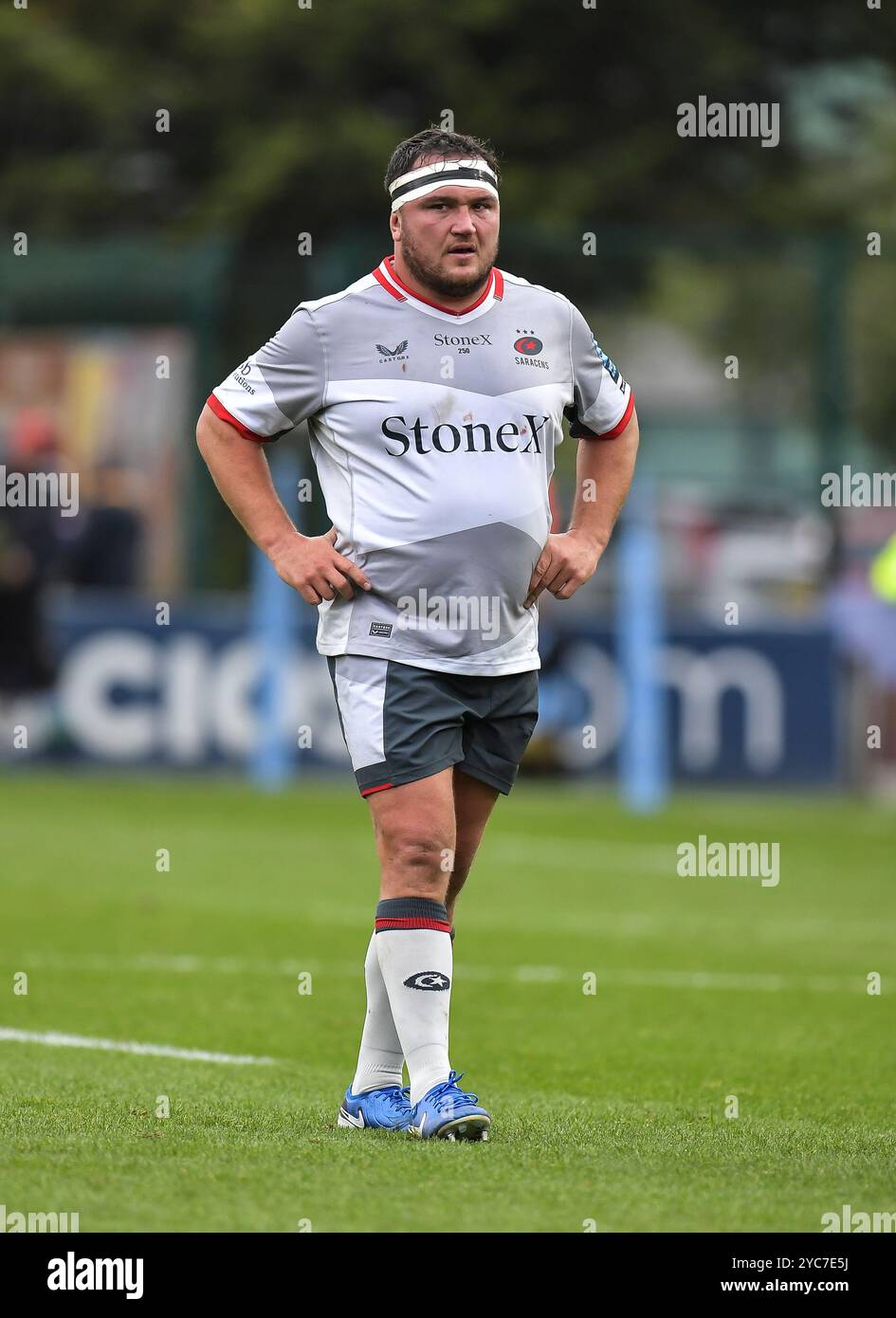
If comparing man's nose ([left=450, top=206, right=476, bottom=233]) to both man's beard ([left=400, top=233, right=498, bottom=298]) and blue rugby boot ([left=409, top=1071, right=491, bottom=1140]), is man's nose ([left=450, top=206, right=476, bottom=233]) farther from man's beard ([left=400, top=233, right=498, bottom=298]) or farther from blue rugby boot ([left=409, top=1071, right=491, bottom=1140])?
blue rugby boot ([left=409, top=1071, right=491, bottom=1140])

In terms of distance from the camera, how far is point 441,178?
588 cm

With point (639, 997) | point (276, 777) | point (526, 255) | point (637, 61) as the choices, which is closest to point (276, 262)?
point (526, 255)

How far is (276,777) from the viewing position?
1880 centimetres

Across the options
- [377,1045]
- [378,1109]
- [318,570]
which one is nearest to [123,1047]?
[377,1045]

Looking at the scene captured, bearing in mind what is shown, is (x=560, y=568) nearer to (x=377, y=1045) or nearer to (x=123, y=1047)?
(x=377, y=1045)

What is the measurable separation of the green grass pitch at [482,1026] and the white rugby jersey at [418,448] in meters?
1.26

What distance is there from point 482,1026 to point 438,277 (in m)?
3.25

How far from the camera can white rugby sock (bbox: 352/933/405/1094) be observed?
19.7 ft

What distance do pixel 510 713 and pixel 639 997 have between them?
334 centimetres

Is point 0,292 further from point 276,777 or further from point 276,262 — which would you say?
point 276,777

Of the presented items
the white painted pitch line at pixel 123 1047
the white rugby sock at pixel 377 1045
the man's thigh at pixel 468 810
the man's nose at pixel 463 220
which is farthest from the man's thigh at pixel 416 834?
the white painted pitch line at pixel 123 1047

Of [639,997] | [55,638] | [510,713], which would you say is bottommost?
[639,997]

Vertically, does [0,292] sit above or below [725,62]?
below

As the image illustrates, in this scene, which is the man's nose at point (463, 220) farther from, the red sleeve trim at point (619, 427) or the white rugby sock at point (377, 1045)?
the white rugby sock at point (377, 1045)
